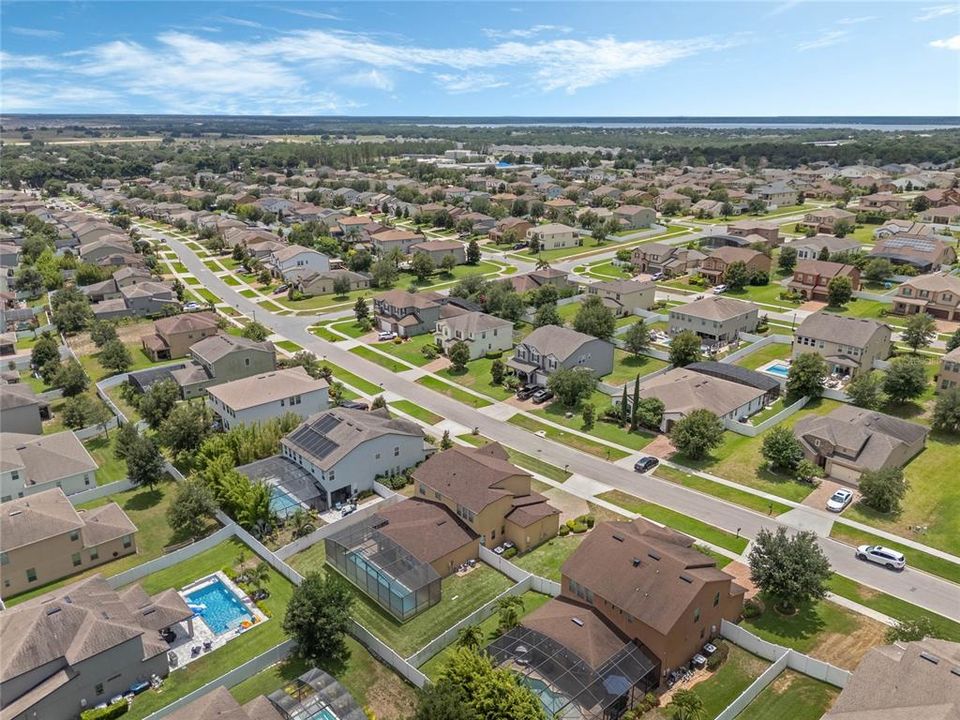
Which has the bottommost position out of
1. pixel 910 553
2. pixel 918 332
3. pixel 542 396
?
pixel 910 553

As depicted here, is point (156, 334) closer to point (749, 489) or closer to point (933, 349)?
point (749, 489)

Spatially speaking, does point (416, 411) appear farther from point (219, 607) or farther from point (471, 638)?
point (471, 638)

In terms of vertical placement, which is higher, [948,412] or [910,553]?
[948,412]

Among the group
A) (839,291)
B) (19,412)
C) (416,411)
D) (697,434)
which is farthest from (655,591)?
(839,291)

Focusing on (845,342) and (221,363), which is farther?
(845,342)

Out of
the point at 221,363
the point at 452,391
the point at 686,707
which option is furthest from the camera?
the point at 452,391

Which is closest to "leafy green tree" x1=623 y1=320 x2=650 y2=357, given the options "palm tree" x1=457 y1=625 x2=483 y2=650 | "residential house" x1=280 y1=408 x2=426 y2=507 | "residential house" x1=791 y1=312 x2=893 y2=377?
"residential house" x1=791 y1=312 x2=893 y2=377
